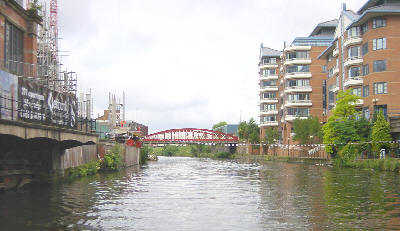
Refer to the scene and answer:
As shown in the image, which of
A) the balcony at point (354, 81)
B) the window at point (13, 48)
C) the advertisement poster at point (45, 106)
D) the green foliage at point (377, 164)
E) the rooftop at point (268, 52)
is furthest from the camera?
the rooftop at point (268, 52)

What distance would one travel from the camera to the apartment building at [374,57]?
5594 centimetres

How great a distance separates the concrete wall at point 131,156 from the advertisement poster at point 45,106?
23.5m

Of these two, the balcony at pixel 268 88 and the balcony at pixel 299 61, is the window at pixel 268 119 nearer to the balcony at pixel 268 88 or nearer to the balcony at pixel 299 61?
the balcony at pixel 268 88

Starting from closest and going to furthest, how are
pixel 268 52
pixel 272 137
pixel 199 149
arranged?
pixel 272 137 → pixel 268 52 → pixel 199 149

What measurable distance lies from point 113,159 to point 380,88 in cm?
3153

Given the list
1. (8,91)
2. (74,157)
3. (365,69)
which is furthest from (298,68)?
(8,91)

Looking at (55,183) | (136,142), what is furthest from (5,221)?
(136,142)

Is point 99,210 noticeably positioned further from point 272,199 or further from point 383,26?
point 383,26

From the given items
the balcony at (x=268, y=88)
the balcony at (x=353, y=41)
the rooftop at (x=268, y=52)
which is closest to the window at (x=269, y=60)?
the rooftop at (x=268, y=52)

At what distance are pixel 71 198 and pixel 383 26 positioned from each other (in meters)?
45.7

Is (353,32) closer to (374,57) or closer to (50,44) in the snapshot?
(374,57)

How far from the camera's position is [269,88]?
376ft

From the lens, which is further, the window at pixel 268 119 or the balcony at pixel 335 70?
the window at pixel 268 119

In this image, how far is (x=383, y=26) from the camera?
186ft
